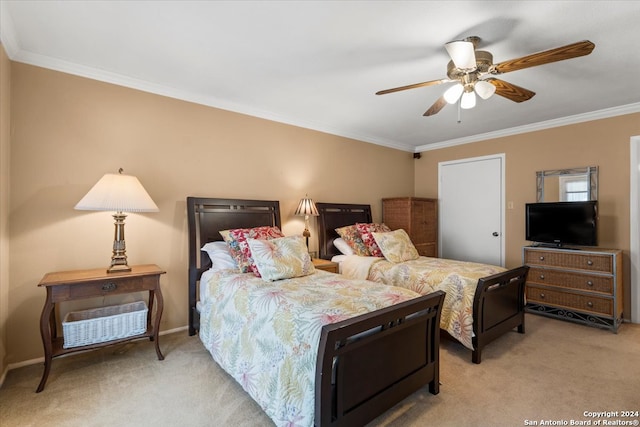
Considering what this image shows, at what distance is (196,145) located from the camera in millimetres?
3227

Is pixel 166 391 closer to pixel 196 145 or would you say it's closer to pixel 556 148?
pixel 196 145

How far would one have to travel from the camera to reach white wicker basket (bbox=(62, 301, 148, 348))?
2215 mm

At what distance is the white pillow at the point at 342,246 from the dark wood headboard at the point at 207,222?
106 centimetres

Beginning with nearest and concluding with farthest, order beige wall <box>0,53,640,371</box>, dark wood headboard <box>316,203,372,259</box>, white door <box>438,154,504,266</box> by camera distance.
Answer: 1. beige wall <box>0,53,640,371</box>
2. dark wood headboard <box>316,203,372,259</box>
3. white door <box>438,154,504,266</box>

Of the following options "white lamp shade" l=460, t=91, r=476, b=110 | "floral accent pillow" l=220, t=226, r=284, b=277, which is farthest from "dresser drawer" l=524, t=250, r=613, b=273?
"floral accent pillow" l=220, t=226, r=284, b=277

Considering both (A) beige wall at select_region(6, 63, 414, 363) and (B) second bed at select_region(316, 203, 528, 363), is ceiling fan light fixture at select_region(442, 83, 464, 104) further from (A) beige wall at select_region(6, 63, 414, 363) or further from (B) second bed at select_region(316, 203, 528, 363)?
(A) beige wall at select_region(6, 63, 414, 363)

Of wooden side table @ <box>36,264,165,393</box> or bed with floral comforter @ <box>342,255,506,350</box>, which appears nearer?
wooden side table @ <box>36,264,165,393</box>

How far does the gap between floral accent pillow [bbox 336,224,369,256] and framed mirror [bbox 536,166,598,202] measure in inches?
98.4

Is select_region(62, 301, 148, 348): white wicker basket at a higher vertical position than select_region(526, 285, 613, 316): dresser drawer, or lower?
higher

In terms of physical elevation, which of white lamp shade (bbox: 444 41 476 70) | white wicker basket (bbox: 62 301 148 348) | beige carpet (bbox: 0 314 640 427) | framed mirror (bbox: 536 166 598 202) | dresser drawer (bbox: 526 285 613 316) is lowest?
beige carpet (bbox: 0 314 640 427)

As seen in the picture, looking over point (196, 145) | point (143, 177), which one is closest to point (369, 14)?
point (196, 145)

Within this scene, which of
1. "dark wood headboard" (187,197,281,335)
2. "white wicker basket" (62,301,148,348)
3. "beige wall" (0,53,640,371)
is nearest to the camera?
"white wicker basket" (62,301,148,348)

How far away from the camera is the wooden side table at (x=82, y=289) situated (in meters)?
2.11

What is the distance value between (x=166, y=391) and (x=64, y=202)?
5.79 feet
